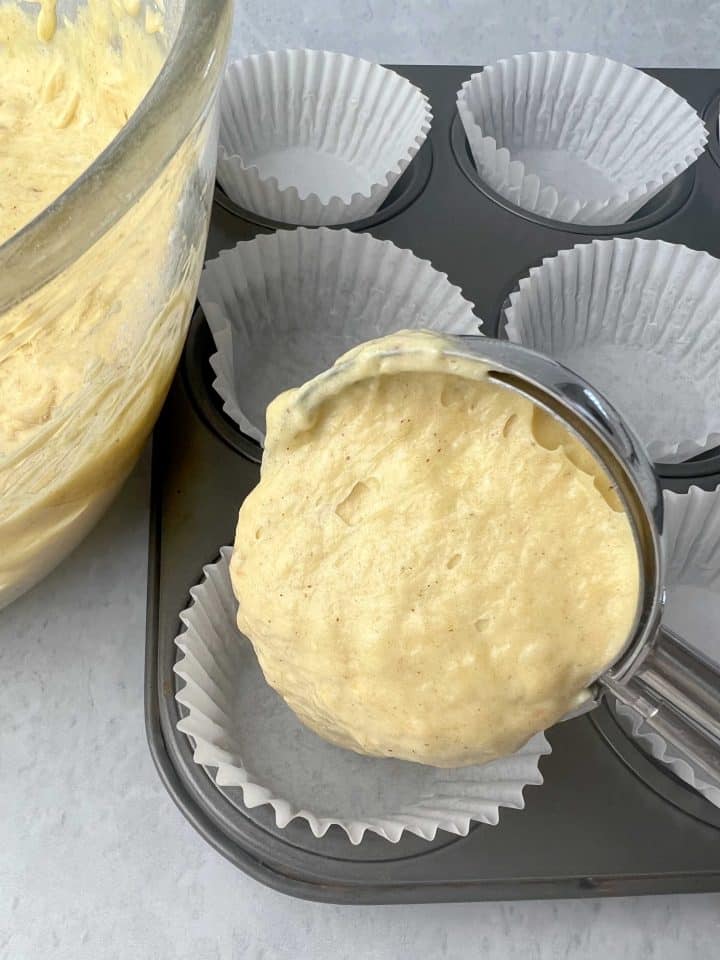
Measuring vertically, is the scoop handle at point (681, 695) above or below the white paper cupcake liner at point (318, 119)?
below

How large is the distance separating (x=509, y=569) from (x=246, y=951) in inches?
14.8

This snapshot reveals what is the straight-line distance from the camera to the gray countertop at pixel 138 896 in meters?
0.70

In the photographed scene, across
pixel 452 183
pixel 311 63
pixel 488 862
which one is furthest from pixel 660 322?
pixel 488 862

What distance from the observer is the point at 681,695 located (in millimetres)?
A: 538

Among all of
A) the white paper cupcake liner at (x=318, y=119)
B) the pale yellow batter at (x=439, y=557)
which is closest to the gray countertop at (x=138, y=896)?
the pale yellow batter at (x=439, y=557)

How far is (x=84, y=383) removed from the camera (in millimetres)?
603

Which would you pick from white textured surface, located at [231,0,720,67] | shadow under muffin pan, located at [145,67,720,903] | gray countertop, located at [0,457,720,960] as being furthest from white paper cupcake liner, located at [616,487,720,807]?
white textured surface, located at [231,0,720,67]

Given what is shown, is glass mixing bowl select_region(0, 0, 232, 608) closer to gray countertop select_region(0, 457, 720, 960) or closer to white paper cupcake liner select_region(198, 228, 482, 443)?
gray countertop select_region(0, 457, 720, 960)

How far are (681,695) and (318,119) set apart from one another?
93cm

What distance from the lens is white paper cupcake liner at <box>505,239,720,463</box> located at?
1.05 metres

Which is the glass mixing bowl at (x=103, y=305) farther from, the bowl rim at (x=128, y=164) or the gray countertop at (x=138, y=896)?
the gray countertop at (x=138, y=896)

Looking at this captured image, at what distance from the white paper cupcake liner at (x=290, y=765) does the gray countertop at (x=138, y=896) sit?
7 cm

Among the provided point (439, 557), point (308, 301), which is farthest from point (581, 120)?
point (439, 557)

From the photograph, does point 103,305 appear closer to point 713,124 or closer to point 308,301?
point 308,301
